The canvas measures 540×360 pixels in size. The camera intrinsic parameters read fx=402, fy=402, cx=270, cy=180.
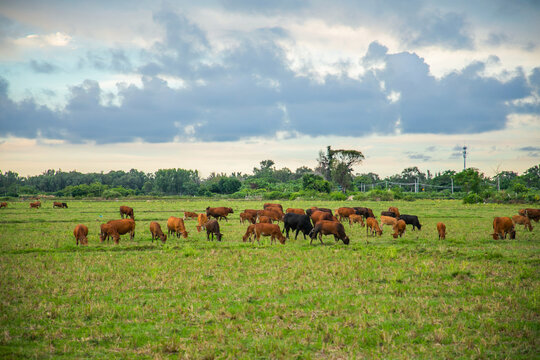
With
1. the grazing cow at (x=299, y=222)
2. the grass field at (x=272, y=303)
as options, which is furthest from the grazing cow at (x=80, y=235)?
the grazing cow at (x=299, y=222)

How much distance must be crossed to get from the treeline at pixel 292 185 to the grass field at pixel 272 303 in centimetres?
5327

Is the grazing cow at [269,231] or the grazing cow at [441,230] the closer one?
the grazing cow at [269,231]

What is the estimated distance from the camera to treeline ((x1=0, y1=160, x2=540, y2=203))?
77.6 metres

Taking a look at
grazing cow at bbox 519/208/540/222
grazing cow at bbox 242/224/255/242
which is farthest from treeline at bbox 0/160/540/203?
grazing cow at bbox 242/224/255/242

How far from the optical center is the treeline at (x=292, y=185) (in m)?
77.6

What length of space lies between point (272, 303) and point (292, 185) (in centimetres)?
10206

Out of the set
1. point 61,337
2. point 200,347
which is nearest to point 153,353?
point 200,347

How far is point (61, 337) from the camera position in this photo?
7707 millimetres

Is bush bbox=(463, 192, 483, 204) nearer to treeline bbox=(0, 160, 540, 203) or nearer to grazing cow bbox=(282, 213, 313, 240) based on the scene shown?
treeline bbox=(0, 160, 540, 203)

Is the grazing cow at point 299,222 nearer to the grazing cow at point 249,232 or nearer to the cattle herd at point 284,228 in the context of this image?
the cattle herd at point 284,228

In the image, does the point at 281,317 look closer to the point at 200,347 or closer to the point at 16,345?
the point at 200,347

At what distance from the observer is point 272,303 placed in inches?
377

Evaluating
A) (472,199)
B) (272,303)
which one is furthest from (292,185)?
(272,303)

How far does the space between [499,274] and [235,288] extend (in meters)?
8.22
